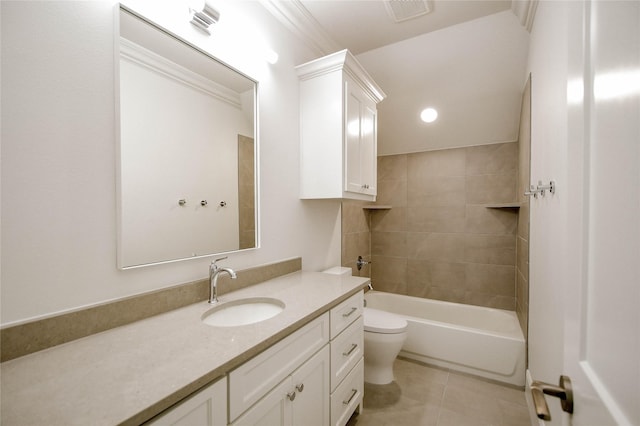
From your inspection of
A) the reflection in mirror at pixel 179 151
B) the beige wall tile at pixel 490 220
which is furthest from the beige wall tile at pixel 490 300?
the reflection in mirror at pixel 179 151

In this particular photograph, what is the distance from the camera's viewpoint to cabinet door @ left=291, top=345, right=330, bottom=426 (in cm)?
113

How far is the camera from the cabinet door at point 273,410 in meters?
0.90

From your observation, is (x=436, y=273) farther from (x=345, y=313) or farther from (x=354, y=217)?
(x=345, y=313)

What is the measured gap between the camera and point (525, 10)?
1767 millimetres

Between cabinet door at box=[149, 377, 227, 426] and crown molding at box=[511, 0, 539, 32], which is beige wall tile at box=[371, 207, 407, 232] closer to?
crown molding at box=[511, 0, 539, 32]

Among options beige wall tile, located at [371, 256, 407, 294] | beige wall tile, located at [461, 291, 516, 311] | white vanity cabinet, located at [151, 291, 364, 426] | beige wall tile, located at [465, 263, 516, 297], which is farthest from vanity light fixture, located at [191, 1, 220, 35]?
beige wall tile, located at [461, 291, 516, 311]

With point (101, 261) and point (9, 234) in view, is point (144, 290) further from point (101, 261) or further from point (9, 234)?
point (9, 234)

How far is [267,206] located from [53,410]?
1.29 meters

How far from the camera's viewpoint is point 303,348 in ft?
3.82

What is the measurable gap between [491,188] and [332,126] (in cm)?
189

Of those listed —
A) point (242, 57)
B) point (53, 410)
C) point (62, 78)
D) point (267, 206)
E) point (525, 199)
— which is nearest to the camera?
point (53, 410)

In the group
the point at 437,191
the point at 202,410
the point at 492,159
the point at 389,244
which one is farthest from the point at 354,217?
the point at 202,410

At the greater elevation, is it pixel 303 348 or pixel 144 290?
pixel 144 290

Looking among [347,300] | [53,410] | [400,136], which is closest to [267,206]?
[347,300]
